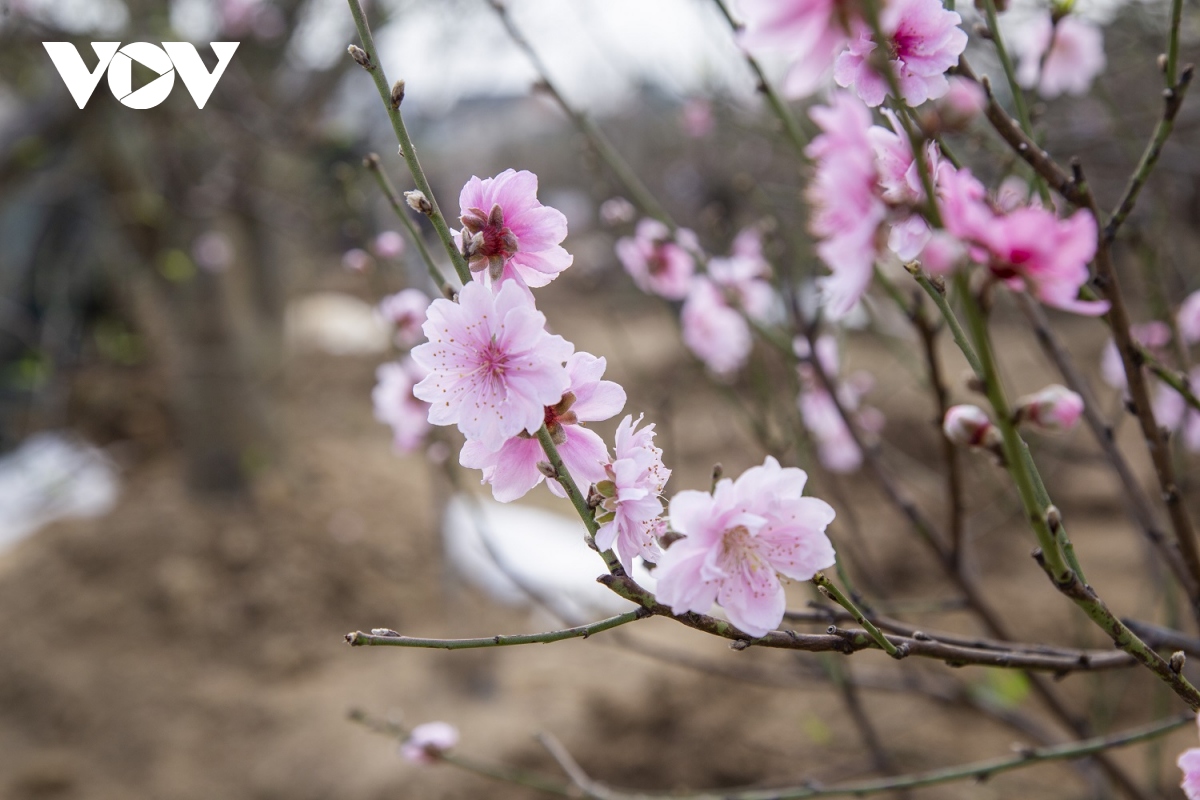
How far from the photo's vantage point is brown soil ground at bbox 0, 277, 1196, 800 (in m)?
3.26

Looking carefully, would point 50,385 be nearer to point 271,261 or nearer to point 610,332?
point 271,261

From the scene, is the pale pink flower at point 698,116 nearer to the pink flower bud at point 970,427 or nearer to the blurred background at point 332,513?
the blurred background at point 332,513

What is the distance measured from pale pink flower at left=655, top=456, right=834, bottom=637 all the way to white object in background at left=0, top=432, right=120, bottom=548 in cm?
538

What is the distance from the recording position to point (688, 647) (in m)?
4.00

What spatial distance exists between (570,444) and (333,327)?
30.2 feet

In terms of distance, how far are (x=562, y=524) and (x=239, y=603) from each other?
1.98 m

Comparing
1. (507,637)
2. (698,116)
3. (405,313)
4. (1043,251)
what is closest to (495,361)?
(507,637)

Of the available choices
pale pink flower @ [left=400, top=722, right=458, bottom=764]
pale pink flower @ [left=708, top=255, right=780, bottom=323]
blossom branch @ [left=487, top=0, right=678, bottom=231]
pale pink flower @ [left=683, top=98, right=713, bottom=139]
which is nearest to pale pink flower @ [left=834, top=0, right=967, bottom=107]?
blossom branch @ [left=487, top=0, right=678, bottom=231]

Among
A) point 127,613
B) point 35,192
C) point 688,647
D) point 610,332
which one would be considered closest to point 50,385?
point 35,192

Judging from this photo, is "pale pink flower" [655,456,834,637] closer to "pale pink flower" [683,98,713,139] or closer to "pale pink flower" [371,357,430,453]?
"pale pink flower" [371,357,430,453]

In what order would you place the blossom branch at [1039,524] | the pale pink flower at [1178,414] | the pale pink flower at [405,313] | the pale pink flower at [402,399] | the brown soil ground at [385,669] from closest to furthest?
the blossom branch at [1039,524], the pale pink flower at [405,313], the pale pink flower at [402,399], the pale pink flower at [1178,414], the brown soil ground at [385,669]

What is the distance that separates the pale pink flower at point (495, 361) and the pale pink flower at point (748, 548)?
167mm

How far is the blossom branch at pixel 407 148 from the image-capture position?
2.79ft

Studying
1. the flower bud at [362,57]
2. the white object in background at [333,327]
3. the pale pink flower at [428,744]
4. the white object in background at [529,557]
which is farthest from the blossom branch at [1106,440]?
the white object in background at [333,327]
